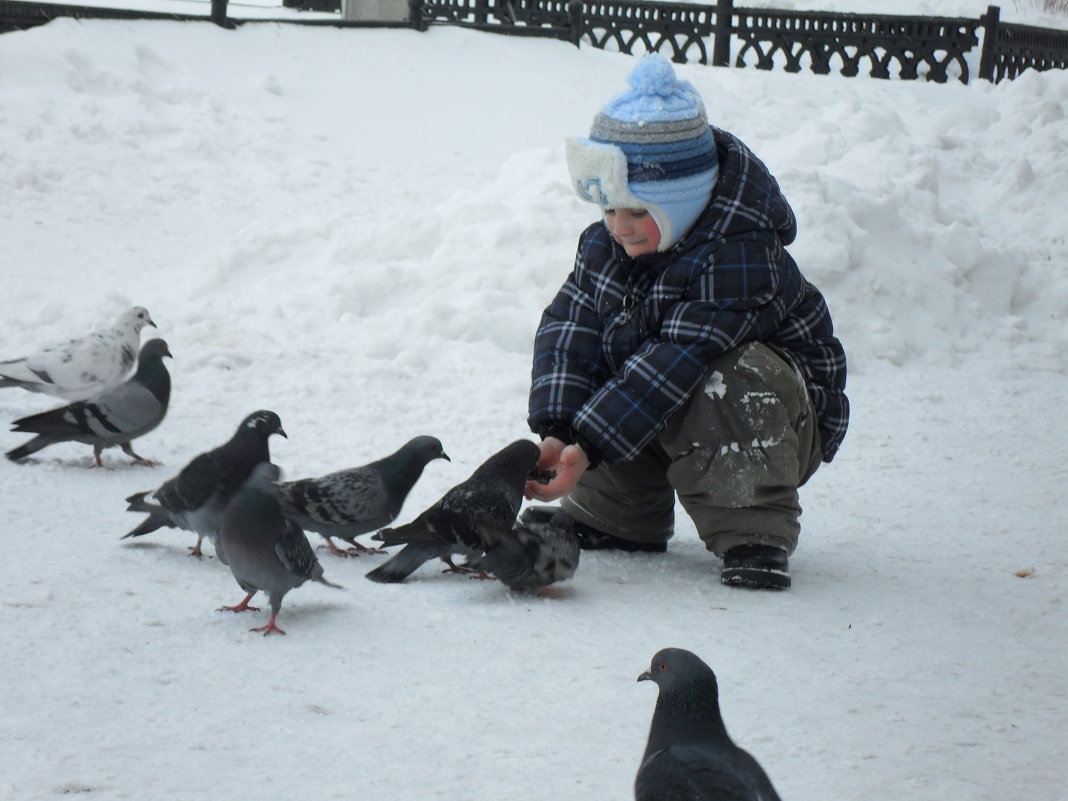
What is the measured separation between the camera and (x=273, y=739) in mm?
2775

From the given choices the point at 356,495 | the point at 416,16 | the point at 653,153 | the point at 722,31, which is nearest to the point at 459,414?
the point at 356,495

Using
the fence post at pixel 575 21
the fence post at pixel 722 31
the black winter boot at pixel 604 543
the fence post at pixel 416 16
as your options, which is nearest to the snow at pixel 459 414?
the black winter boot at pixel 604 543

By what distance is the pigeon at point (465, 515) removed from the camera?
3.83m

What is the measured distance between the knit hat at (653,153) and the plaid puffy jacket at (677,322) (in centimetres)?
10

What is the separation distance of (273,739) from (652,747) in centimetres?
87

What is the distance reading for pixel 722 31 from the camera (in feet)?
45.6

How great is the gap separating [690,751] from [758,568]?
70.9 inches

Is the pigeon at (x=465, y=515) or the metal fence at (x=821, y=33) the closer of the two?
the pigeon at (x=465, y=515)

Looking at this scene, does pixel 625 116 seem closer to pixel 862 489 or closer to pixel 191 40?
pixel 862 489

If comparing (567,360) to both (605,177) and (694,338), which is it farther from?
(605,177)

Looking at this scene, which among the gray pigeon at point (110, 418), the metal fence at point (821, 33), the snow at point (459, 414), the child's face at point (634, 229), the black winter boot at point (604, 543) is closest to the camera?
the snow at point (459, 414)

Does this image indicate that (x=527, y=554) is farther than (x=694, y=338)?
No

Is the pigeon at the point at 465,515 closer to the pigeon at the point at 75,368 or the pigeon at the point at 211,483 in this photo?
the pigeon at the point at 211,483

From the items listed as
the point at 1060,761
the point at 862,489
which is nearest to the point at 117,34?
the point at 862,489
